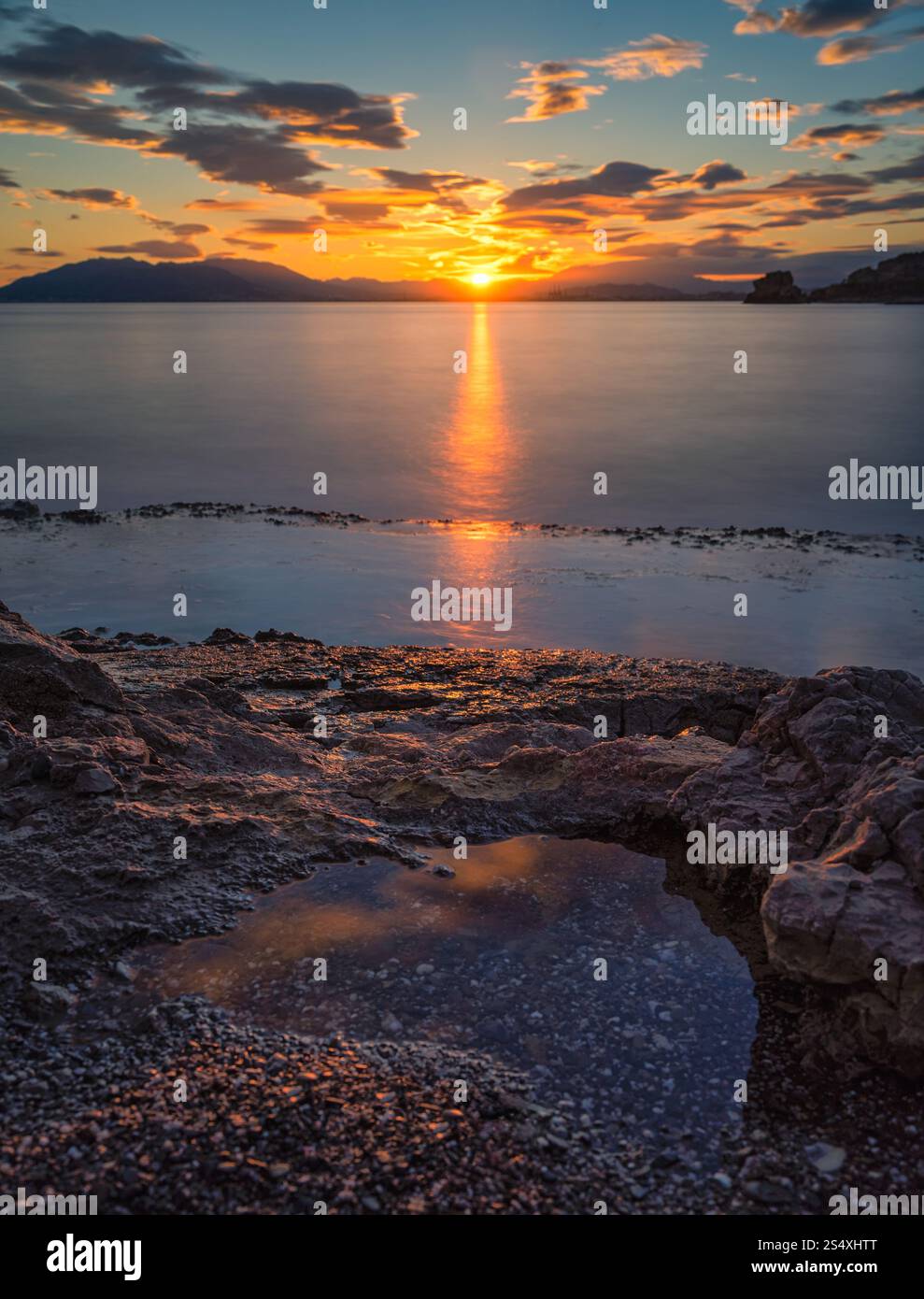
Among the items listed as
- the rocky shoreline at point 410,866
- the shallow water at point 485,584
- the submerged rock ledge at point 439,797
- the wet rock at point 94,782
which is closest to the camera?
the rocky shoreline at point 410,866

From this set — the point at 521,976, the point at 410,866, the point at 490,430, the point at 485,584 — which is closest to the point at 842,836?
the point at 521,976

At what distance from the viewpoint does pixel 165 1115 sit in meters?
4.70

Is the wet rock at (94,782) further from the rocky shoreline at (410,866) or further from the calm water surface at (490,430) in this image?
the calm water surface at (490,430)

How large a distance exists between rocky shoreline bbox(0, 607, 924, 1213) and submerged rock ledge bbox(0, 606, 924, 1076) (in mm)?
22

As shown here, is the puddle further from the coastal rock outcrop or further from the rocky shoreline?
the coastal rock outcrop

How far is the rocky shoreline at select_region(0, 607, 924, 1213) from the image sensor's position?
4492 millimetres

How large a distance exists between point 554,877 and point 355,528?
53.9 ft

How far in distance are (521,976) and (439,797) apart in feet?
6.98

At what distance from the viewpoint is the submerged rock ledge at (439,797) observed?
5.36m

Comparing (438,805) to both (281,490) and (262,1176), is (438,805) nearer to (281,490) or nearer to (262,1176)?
(262,1176)

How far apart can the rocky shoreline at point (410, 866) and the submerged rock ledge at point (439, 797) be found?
0.02 meters

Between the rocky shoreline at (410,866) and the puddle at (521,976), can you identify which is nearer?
the rocky shoreline at (410,866)

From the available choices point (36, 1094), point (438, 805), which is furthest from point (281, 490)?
point (36, 1094)

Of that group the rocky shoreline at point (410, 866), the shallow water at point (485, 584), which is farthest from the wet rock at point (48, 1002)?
the shallow water at point (485, 584)
